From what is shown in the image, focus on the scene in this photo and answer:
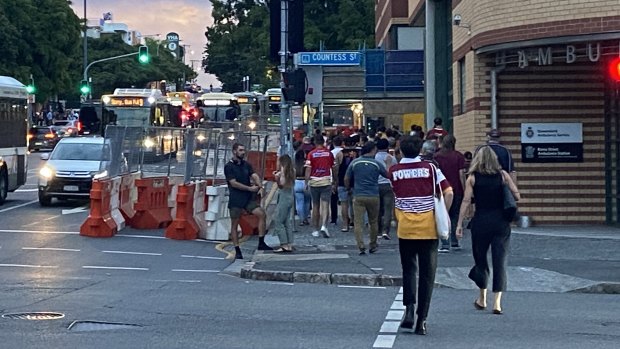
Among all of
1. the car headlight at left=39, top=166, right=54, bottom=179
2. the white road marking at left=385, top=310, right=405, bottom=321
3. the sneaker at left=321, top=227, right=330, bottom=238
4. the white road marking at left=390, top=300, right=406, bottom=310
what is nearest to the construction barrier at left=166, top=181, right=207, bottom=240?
the sneaker at left=321, top=227, right=330, bottom=238

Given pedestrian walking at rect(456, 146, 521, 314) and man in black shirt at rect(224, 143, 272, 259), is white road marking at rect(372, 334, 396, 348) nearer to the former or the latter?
pedestrian walking at rect(456, 146, 521, 314)

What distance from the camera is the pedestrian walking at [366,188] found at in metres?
18.6

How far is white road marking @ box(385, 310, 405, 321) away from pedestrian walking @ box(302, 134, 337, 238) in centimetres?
916

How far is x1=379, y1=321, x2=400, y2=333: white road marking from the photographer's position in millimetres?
11362

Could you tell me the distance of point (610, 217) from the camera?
2228 centimetres

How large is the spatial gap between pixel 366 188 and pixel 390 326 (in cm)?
709

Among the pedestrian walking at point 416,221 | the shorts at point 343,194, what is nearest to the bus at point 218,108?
the shorts at point 343,194

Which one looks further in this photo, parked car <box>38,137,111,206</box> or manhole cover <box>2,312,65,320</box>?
parked car <box>38,137,111,206</box>

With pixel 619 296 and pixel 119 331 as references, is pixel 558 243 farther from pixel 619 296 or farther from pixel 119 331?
pixel 119 331

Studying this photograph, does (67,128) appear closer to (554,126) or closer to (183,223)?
(183,223)

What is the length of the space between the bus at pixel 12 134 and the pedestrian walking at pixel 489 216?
1815cm

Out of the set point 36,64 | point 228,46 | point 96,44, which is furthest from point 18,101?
point 96,44

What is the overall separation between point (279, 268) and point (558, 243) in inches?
225

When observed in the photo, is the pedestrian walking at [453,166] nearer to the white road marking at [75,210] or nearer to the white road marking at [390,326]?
the white road marking at [390,326]
